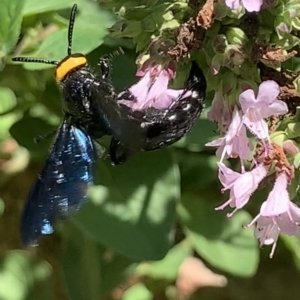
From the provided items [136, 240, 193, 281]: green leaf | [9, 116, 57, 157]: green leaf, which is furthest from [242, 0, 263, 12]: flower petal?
[136, 240, 193, 281]: green leaf

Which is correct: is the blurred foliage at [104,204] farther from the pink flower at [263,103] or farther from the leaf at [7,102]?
the pink flower at [263,103]

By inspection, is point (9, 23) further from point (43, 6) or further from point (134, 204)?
point (134, 204)

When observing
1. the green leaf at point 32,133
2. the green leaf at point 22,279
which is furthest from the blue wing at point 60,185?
the green leaf at point 22,279

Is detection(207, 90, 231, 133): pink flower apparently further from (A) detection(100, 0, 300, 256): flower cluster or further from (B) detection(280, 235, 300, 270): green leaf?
(B) detection(280, 235, 300, 270): green leaf

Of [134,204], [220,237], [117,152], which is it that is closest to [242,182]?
[117,152]

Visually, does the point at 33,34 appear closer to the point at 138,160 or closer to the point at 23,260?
the point at 138,160
